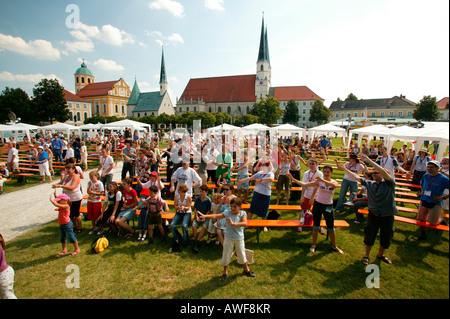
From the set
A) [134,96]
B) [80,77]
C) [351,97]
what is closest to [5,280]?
[80,77]

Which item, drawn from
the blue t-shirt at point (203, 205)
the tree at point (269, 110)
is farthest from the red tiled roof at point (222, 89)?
the blue t-shirt at point (203, 205)

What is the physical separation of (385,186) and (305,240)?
2465 millimetres

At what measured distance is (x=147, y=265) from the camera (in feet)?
14.5

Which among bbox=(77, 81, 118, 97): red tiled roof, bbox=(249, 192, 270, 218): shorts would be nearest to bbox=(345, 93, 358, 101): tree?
bbox=(77, 81, 118, 97): red tiled roof

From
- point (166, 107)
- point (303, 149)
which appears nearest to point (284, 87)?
point (166, 107)

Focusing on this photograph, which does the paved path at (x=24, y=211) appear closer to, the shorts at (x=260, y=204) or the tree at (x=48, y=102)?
the shorts at (x=260, y=204)

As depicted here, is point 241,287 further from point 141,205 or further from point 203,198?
point 141,205

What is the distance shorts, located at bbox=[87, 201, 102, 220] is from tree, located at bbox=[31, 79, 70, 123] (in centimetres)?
4661

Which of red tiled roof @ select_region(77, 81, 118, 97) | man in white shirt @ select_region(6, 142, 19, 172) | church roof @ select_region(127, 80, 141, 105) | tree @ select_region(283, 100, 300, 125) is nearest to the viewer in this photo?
man in white shirt @ select_region(6, 142, 19, 172)

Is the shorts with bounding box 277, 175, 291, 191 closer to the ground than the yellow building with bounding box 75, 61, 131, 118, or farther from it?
closer to the ground

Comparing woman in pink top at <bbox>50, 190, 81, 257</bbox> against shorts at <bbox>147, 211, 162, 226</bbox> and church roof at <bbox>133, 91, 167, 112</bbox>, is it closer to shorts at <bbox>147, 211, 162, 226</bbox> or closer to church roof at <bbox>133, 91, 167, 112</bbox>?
shorts at <bbox>147, 211, 162, 226</bbox>

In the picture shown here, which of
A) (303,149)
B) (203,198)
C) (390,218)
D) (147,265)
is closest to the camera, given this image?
(390,218)

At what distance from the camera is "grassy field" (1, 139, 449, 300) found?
11.8 ft

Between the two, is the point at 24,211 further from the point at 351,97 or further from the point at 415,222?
the point at 351,97
